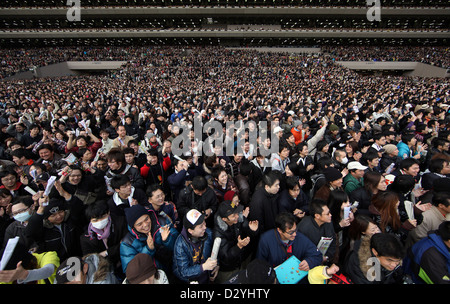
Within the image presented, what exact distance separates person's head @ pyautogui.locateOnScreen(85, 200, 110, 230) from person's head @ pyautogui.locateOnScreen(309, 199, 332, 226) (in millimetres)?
2274

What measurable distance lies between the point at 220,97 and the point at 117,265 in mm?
10786

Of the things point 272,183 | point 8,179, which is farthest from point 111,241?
point 8,179

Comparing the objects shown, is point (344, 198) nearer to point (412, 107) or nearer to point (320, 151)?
point (320, 151)

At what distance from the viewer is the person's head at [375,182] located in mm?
2711

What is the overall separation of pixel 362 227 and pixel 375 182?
38.8 inches

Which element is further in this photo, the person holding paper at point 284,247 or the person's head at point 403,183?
the person's head at point 403,183

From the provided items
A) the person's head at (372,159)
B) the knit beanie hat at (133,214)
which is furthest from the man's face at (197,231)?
the person's head at (372,159)

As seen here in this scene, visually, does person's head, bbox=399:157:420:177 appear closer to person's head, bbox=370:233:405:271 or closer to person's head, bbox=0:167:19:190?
person's head, bbox=370:233:405:271

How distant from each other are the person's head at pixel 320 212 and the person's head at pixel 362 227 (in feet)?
1.07

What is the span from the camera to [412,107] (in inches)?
353

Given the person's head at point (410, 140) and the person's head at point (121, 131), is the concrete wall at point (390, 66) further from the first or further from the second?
the person's head at point (121, 131)

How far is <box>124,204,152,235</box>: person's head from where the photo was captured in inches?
78.4

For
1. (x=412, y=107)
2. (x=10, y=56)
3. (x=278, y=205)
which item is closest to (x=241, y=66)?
(x=412, y=107)
